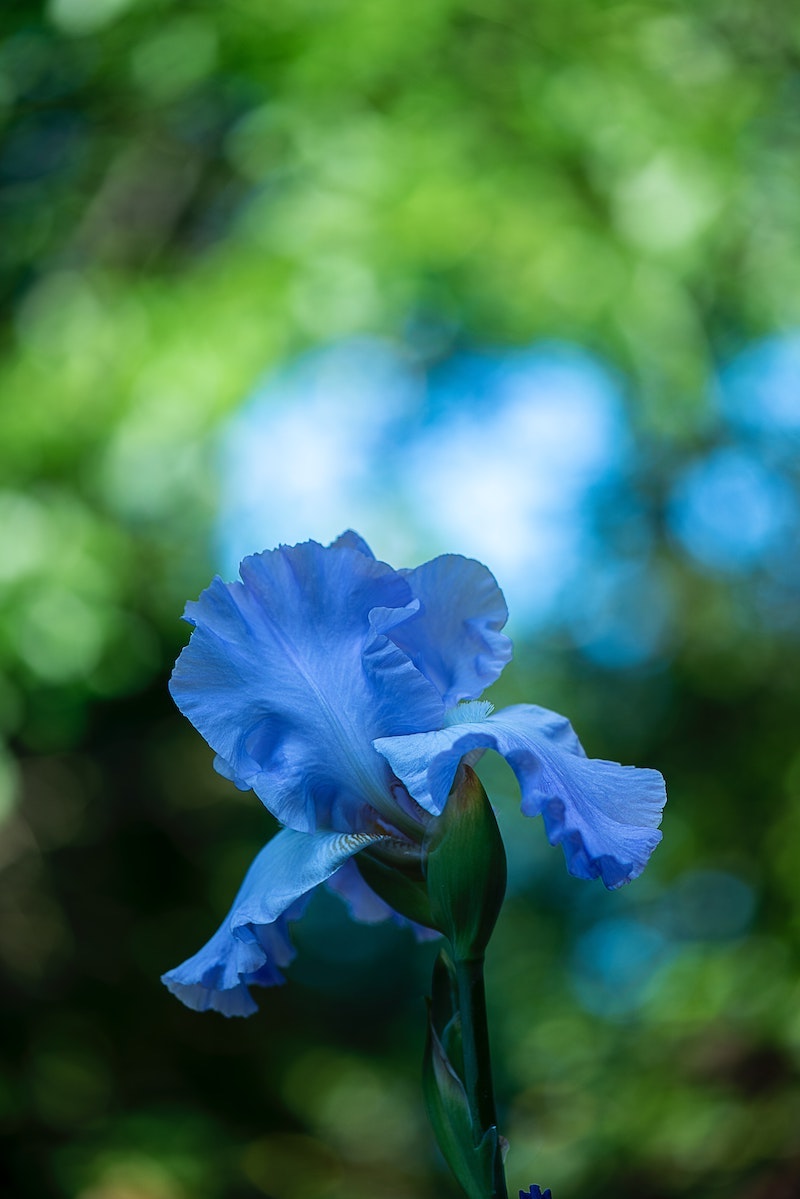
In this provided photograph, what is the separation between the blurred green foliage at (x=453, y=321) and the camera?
57.0 inches

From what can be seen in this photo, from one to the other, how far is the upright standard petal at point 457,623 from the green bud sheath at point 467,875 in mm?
87

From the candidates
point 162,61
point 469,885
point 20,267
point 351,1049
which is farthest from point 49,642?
point 351,1049

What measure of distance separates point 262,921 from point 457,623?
0.50 ft

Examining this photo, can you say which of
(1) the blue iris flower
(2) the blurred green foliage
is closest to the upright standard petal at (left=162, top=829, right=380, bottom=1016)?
(1) the blue iris flower

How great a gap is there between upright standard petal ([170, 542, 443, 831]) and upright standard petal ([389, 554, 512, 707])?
0.05 meters

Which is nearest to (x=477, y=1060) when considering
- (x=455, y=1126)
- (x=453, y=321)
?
(x=455, y=1126)

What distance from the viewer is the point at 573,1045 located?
1577 millimetres

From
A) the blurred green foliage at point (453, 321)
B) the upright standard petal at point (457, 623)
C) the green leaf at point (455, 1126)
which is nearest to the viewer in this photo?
the green leaf at point (455, 1126)

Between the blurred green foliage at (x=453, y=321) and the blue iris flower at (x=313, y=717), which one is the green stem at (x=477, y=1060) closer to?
the blue iris flower at (x=313, y=717)

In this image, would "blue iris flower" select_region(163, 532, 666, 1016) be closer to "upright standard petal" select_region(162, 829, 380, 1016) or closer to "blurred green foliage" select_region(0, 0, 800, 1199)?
"upright standard petal" select_region(162, 829, 380, 1016)

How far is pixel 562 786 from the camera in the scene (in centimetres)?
36

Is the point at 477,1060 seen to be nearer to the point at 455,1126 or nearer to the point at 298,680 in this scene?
the point at 455,1126

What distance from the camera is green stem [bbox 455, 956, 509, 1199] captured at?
0.35 metres

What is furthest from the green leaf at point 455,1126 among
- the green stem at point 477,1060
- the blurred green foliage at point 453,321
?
the blurred green foliage at point 453,321
